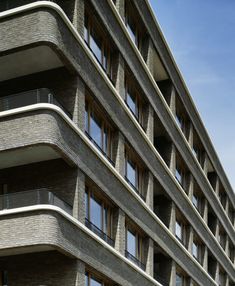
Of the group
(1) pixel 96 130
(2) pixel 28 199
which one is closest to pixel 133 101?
(1) pixel 96 130

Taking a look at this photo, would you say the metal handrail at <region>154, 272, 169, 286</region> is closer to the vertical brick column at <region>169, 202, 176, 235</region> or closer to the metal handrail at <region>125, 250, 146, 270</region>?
the vertical brick column at <region>169, 202, 176, 235</region>

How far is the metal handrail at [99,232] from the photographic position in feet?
82.1

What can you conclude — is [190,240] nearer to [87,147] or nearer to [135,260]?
[135,260]

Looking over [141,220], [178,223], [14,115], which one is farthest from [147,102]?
[14,115]

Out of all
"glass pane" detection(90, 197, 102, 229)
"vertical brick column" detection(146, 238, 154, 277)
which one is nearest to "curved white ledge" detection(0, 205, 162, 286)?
"glass pane" detection(90, 197, 102, 229)

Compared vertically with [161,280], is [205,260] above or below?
above

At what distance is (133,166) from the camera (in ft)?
102

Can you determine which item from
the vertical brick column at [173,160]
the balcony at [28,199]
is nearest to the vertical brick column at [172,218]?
the vertical brick column at [173,160]

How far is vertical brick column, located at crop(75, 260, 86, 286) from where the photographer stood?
2229 centimetres

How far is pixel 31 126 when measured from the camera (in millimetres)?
22234

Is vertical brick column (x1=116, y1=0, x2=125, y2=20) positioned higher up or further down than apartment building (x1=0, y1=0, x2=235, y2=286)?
higher up

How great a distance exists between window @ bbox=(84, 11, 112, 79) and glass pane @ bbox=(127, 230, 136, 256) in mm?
6689

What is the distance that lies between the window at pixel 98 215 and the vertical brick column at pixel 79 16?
18.5 feet

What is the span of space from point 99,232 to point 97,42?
734cm
